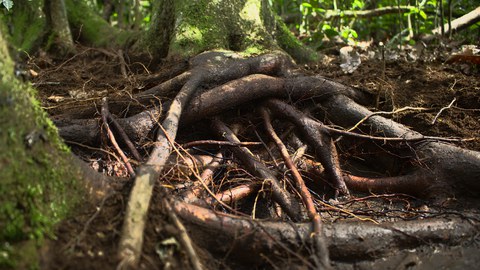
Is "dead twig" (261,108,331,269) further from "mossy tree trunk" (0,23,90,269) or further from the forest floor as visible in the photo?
"mossy tree trunk" (0,23,90,269)

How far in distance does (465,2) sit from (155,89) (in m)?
6.89

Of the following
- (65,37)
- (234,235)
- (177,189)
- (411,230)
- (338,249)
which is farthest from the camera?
(65,37)

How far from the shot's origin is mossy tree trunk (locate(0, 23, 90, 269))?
1.54 metres

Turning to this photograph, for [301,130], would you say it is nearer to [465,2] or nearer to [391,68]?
[391,68]

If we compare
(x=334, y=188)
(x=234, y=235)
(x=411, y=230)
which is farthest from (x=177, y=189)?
(x=411, y=230)

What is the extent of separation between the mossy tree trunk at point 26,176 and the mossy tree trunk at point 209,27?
2.23 meters

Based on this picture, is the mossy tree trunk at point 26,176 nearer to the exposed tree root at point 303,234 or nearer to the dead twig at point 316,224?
the exposed tree root at point 303,234

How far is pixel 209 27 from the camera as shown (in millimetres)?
4086

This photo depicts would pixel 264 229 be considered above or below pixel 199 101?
below

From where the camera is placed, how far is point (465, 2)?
7.76 meters

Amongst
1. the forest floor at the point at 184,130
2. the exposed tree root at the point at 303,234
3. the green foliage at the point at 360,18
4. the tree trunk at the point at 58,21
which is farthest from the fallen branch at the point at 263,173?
the green foliage at the point at 360,18

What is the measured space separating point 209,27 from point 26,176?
9.12 ft

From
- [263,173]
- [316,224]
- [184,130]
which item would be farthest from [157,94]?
[316,224]

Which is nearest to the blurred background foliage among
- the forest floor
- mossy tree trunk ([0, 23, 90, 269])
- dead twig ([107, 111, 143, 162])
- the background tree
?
the background tree
